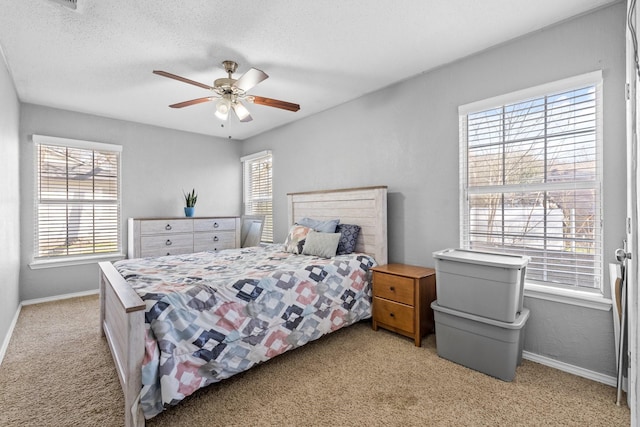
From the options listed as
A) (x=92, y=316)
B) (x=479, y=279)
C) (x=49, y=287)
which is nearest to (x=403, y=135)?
(x=479, y=279)

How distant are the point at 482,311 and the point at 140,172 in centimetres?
479

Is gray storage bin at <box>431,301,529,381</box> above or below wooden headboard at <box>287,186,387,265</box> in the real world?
below

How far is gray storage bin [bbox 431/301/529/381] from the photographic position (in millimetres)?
2062

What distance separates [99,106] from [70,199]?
1.33m

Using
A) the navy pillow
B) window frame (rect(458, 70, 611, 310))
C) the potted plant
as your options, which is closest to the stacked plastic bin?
window frame (rect(458, 70, 611, 310))

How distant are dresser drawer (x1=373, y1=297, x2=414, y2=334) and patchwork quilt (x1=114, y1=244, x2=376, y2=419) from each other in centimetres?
12

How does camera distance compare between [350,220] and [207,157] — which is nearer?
[350,220]

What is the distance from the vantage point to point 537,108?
2371 millimetres

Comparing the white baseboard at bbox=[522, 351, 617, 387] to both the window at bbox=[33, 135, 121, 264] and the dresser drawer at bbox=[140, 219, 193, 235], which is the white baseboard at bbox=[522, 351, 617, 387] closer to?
the dresser drawer at bbox=[140, 219, 193, 235]

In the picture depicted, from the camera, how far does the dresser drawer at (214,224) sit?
466 centimetres

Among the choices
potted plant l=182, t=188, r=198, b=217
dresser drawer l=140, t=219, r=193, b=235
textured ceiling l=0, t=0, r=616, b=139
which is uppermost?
textured ceiling l=0, t=0, r=616, b=139

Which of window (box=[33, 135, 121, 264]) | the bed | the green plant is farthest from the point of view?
the green plant

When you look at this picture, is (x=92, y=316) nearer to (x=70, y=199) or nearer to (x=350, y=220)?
(x=70, y=199)

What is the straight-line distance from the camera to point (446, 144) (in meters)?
2.86
